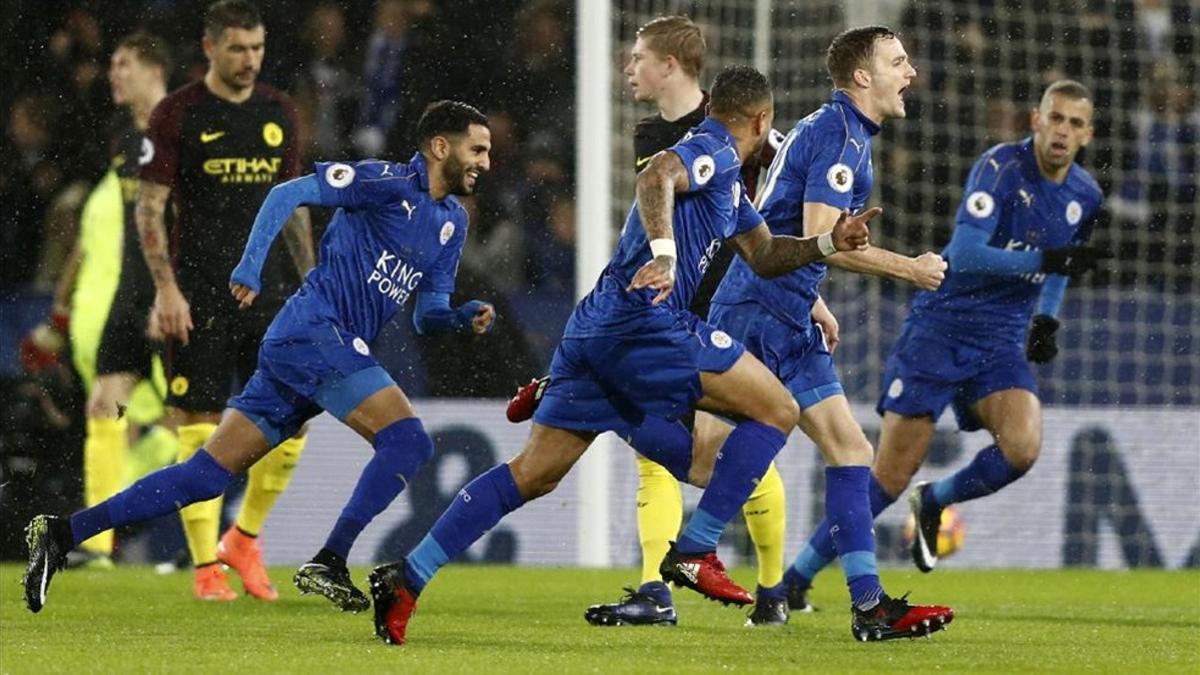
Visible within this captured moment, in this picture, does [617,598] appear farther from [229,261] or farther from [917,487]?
[229,261]

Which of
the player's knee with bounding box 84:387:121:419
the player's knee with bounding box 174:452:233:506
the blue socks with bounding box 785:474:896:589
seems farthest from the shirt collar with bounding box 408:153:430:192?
the player's knee with bounding box 84:387:121:419

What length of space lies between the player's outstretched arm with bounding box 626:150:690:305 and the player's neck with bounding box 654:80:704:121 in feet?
3.61

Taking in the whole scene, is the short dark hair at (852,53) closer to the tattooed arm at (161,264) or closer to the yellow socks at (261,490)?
the yellow socks at (261,490)

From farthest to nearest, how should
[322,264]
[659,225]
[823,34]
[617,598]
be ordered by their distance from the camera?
[823,34] → [617,598] → [322,264] → [659,225]

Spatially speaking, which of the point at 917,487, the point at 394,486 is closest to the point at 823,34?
the point at 917,487

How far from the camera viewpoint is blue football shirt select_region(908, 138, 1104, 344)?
8422 millimetres

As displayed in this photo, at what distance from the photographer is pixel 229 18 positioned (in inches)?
328

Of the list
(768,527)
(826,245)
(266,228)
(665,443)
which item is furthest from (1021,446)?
(266,228)

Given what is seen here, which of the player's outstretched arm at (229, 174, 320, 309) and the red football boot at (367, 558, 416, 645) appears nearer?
the red football boot at (367, 558, 416, 645)

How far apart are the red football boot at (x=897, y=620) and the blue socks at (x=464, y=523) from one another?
1.04 m

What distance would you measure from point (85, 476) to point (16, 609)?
11.0 ft

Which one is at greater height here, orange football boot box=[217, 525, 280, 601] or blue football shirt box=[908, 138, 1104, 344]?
blue football shirt box=[908, 138, 1104, 344]

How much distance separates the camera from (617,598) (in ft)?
28.1

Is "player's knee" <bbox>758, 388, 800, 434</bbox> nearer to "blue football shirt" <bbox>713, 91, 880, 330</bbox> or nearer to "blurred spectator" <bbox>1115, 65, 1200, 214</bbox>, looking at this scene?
"blue football shirt" <bbox>713, 91, 880, 330</bbox>
